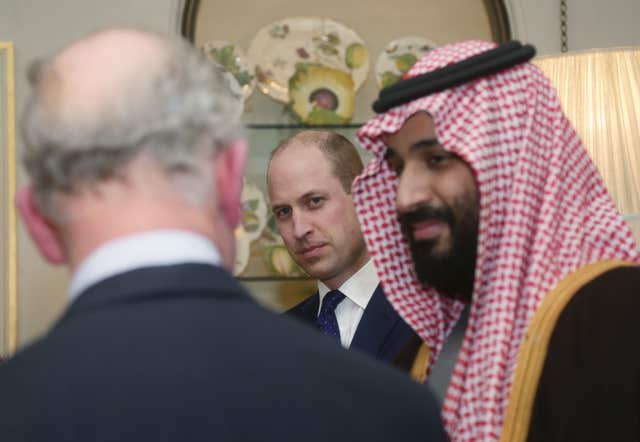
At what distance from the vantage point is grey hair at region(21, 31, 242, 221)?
921 millimetres

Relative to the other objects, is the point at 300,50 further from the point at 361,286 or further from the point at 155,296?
the point at 155,296

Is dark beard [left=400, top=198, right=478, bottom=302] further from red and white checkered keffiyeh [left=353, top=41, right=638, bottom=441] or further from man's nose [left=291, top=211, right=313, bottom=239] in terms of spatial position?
man's nose [left=291, top=211, right=313, bottom=239]

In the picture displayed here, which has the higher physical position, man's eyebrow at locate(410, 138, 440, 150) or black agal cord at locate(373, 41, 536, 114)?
black agal cord at locate(373, 41, 536, 114)

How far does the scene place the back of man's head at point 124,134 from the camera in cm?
92

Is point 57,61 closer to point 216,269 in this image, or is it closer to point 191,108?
point 191,108

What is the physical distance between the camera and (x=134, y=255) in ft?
2.98

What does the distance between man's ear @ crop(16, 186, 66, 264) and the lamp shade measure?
1.72 meters

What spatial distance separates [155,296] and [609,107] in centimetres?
181

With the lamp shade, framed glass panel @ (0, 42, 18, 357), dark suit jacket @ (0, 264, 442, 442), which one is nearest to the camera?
dark suit jacket @ (0, 264, 442, 442)

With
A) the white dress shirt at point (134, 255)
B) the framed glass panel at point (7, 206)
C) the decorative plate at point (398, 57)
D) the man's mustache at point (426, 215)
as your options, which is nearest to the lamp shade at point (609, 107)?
the man's mustache at point (426, 215)

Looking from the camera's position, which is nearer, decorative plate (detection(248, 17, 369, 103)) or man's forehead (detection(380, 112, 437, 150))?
man's forehead (detection(380, 112, 437, 150))

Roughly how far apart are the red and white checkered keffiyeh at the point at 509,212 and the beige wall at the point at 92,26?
1960 mm

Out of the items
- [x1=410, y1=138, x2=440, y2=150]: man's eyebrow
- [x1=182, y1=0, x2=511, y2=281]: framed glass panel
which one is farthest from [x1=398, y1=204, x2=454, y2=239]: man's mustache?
[x1=182, y1=0, x2=511, y2=281]: framed glass panel

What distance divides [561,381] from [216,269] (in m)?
0.62
